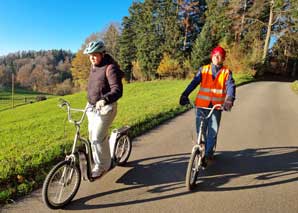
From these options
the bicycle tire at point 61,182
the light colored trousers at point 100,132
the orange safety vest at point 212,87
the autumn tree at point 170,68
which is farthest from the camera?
the autumn tree at point 170,68

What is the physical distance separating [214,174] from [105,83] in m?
2.20

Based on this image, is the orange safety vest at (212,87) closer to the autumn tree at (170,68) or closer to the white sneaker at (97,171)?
the white sneaker at (97,171)

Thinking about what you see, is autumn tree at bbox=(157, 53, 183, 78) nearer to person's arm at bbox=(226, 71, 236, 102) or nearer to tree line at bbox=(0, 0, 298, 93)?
tree line at bbox=(0, 0, 298, 93)

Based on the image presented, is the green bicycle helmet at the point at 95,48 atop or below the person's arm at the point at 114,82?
atop

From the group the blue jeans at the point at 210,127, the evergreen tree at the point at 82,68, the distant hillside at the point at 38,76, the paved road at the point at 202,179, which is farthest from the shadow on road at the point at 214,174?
the distant hillside at the point at 38,76

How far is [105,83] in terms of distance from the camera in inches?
119

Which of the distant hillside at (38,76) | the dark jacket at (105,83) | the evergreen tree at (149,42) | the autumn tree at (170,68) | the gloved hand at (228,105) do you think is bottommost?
the distant hillside at (38,76)

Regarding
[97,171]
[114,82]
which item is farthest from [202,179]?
[114,82]

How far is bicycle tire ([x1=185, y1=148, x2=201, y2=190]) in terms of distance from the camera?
3.16m

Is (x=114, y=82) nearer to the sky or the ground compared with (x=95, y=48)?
nearer to the ground

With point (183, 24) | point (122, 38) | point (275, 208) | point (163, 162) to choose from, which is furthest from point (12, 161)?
point (122, 38)

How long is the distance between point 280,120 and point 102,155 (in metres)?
6.27

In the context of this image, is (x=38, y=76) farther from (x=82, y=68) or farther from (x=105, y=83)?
(x=105, y=83)

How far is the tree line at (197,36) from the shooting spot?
86.4 feet
